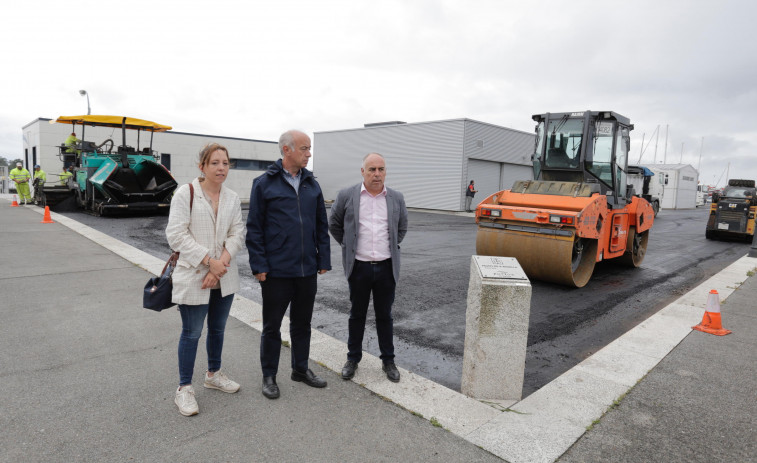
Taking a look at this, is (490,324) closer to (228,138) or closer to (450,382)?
(450,382)

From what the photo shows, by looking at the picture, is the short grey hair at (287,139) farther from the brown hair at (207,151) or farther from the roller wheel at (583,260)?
the roller wheel at (583,260)

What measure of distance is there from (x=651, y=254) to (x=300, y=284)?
11608 millimetres

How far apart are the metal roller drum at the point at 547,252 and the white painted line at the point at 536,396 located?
5.95ft

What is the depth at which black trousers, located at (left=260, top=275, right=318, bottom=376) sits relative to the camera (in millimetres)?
3463

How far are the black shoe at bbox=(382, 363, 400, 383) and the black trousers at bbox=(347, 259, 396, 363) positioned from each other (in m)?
0.04

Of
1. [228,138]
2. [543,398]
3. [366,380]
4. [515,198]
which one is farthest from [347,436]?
[228,138]

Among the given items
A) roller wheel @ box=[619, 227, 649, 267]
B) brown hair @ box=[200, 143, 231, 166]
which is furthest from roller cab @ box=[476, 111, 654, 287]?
brown hair @ box=[200, 143, 231, 166]

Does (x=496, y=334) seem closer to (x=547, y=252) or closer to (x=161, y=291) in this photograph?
(x=161, y=291)

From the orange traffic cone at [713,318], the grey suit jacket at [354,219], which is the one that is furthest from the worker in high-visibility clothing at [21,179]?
the orange traffic cone at [713,318]

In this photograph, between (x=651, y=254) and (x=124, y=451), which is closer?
(x=124, y=451)

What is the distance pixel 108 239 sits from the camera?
10492mm

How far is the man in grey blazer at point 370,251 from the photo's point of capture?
3.76 meters

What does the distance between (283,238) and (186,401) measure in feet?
4.14

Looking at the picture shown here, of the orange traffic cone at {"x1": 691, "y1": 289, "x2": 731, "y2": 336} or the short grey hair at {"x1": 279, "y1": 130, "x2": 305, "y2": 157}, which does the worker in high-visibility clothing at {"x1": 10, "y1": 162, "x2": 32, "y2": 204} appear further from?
the orange traffic cone at {"x1": 691, "y1": 289, "x2": 731, "y2": 336}
